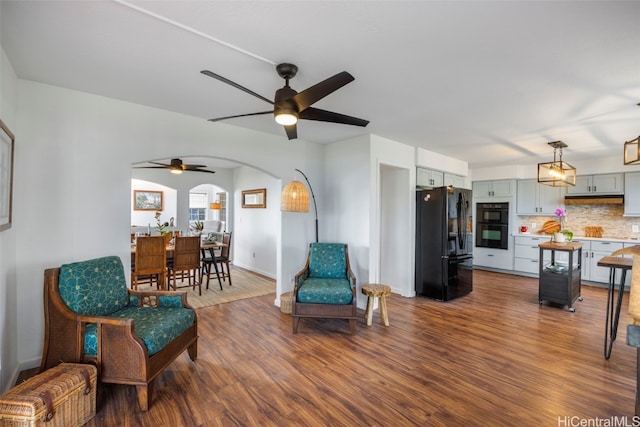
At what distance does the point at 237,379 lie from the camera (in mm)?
2436

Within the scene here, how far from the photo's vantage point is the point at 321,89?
1899mm

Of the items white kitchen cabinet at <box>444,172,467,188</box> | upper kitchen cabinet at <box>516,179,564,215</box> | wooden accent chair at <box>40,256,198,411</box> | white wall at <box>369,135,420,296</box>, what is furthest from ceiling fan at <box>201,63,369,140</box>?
upper kitchen cabinet at <box>516,179,564,215</box>

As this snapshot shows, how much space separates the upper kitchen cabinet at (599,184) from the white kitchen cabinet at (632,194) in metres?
0.10

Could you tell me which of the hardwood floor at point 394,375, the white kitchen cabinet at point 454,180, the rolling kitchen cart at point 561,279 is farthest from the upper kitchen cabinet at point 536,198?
the hardwood floor at point 394,375

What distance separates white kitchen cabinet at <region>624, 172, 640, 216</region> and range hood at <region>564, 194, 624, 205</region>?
4.6 inches

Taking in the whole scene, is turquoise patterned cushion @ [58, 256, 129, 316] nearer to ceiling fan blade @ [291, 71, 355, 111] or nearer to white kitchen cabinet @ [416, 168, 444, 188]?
ceiling fan blade @ [291, 71, 355, 111]

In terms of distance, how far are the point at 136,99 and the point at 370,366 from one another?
11.2 feet

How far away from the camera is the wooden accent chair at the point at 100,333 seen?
2023mm

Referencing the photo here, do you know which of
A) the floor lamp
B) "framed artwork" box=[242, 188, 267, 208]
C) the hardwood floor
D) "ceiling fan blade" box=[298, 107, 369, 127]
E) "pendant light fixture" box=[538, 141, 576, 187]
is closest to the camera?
the hardwood floor

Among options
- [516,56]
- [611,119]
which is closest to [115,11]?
[516,56]

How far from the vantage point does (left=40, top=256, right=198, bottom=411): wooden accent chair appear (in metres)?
2.02

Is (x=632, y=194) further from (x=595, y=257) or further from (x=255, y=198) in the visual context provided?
(x=255, y=198)

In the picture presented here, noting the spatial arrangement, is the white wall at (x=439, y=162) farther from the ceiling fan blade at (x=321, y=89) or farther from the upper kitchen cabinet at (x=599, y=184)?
the ceiling fan blade at (x=321, y=89)

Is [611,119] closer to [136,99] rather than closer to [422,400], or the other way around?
[422,400]
